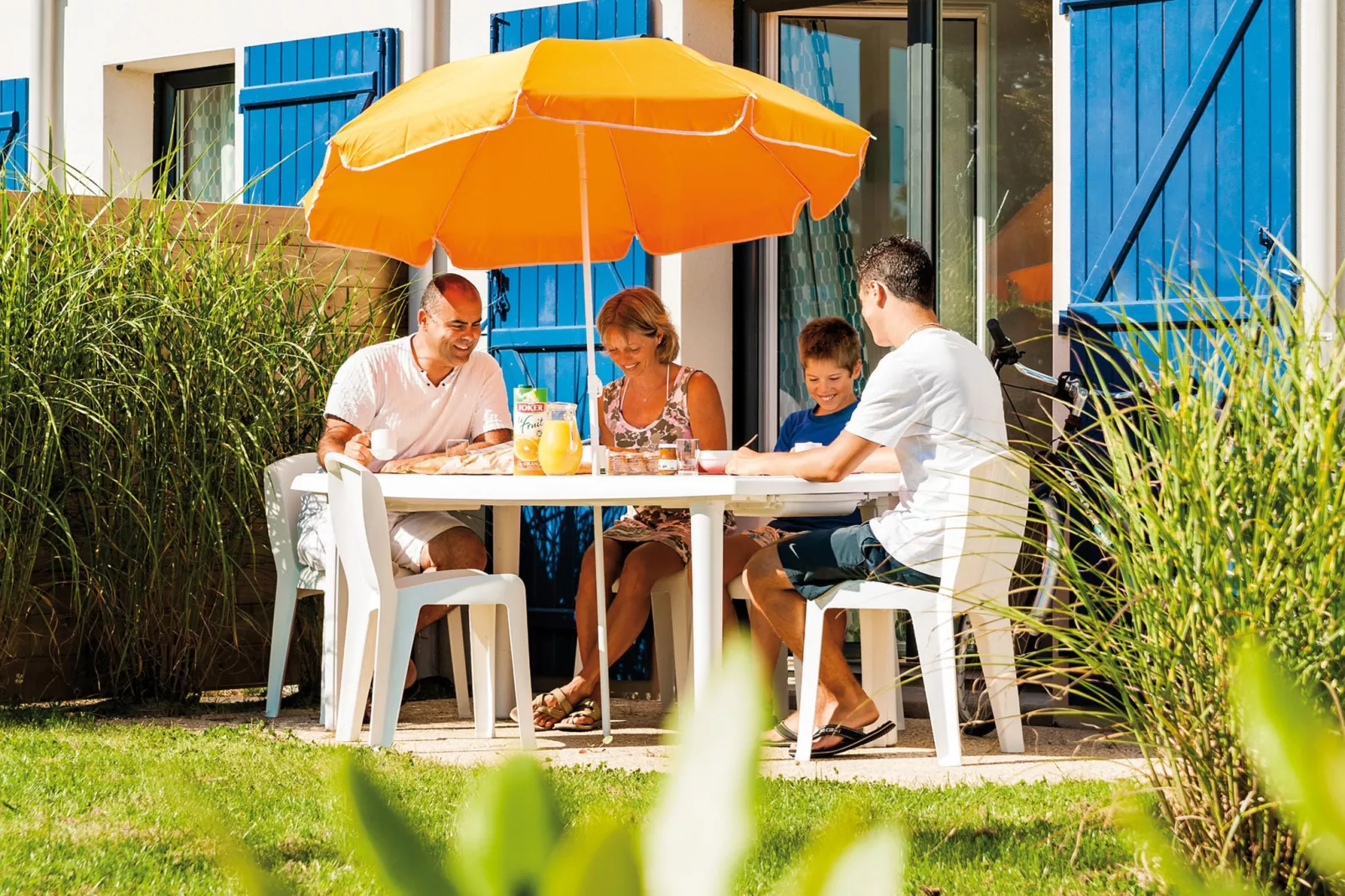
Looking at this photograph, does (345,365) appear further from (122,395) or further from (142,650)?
(142,650)

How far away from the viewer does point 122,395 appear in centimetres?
467

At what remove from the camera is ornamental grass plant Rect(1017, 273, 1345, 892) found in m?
2.13

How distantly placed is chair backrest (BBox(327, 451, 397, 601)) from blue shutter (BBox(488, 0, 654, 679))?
161 cm

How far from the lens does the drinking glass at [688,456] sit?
4137 mm

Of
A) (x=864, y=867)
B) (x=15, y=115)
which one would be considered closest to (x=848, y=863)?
(x=864, y=867)

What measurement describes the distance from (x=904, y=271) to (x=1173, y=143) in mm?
1273

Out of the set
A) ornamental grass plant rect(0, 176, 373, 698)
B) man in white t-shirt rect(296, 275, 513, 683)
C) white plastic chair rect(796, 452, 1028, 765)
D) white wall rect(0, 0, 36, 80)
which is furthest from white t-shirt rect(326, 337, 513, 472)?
white wall rect(0, 0, 36, 80)

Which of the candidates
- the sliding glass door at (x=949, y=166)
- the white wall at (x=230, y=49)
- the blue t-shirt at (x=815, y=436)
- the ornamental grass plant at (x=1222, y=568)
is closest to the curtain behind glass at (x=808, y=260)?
the sliding glass door at (x=949, y=166)

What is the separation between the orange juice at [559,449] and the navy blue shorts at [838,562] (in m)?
0.64

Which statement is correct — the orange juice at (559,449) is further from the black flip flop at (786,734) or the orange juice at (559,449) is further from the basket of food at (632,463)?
the black flip flop at (786,734)

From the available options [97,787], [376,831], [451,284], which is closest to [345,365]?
[451,284]

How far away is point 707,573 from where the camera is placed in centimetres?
385

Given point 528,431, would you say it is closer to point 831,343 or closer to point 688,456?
point 688,456

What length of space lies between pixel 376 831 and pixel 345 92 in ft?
21.0
